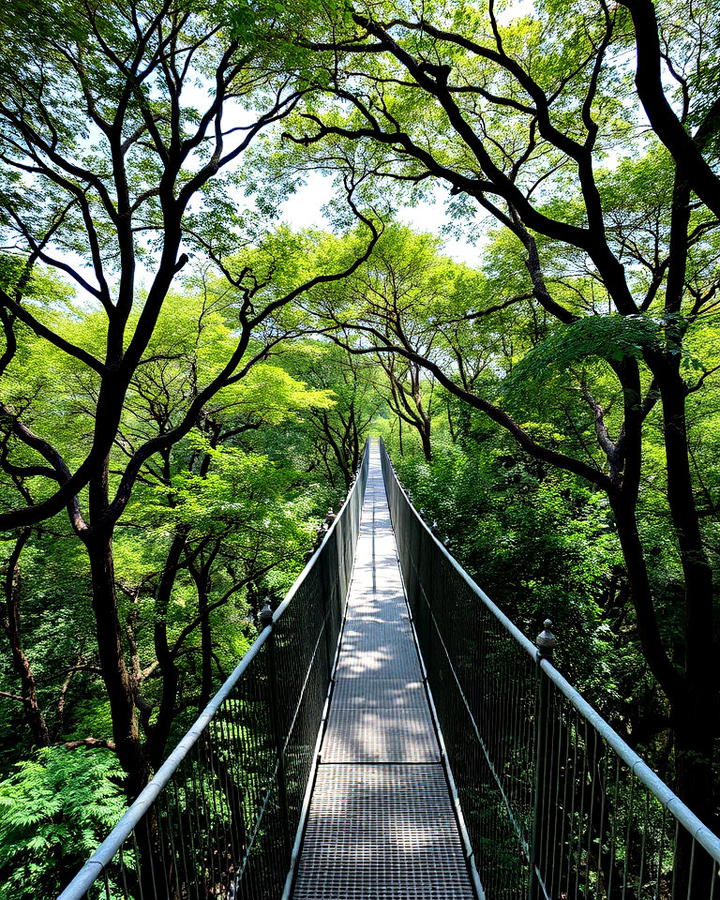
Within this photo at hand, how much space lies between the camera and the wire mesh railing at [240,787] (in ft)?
4.54

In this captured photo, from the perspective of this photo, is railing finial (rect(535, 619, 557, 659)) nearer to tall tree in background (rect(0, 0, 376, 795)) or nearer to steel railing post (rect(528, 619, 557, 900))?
steel railing post (rect(528, 619, 557, 900))

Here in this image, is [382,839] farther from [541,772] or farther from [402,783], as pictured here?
[541,772]

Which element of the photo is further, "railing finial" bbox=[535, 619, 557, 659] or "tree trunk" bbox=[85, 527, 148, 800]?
"tree trunk" bbox=[85, 527, 148, 800]

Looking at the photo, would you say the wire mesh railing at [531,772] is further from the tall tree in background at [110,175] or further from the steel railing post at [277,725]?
the tall tree in background at [110,175]

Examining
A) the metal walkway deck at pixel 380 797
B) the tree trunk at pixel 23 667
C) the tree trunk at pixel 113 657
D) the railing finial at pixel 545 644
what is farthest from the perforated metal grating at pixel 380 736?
the tree trunk at pixel 23 667

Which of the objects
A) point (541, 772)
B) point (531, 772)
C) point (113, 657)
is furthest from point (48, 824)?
point (541, 772)

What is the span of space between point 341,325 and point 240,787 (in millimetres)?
10853

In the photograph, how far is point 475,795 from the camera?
2.94 meters

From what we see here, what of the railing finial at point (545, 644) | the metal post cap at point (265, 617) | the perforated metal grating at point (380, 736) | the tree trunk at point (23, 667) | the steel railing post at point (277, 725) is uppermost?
the railing finial at point (545, 644)

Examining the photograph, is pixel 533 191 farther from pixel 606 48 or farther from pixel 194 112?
pixel 194 112

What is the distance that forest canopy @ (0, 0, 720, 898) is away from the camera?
235 inches

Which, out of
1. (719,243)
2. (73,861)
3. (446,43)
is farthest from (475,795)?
(719,243)

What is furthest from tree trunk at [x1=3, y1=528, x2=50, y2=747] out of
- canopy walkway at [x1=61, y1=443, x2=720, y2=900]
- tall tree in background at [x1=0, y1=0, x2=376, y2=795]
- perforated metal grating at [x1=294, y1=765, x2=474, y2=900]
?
perforated metal grating at [x1=294, y1=765, x2=474, y2=900]

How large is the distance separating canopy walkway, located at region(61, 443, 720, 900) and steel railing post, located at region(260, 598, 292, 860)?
0.01 metres
